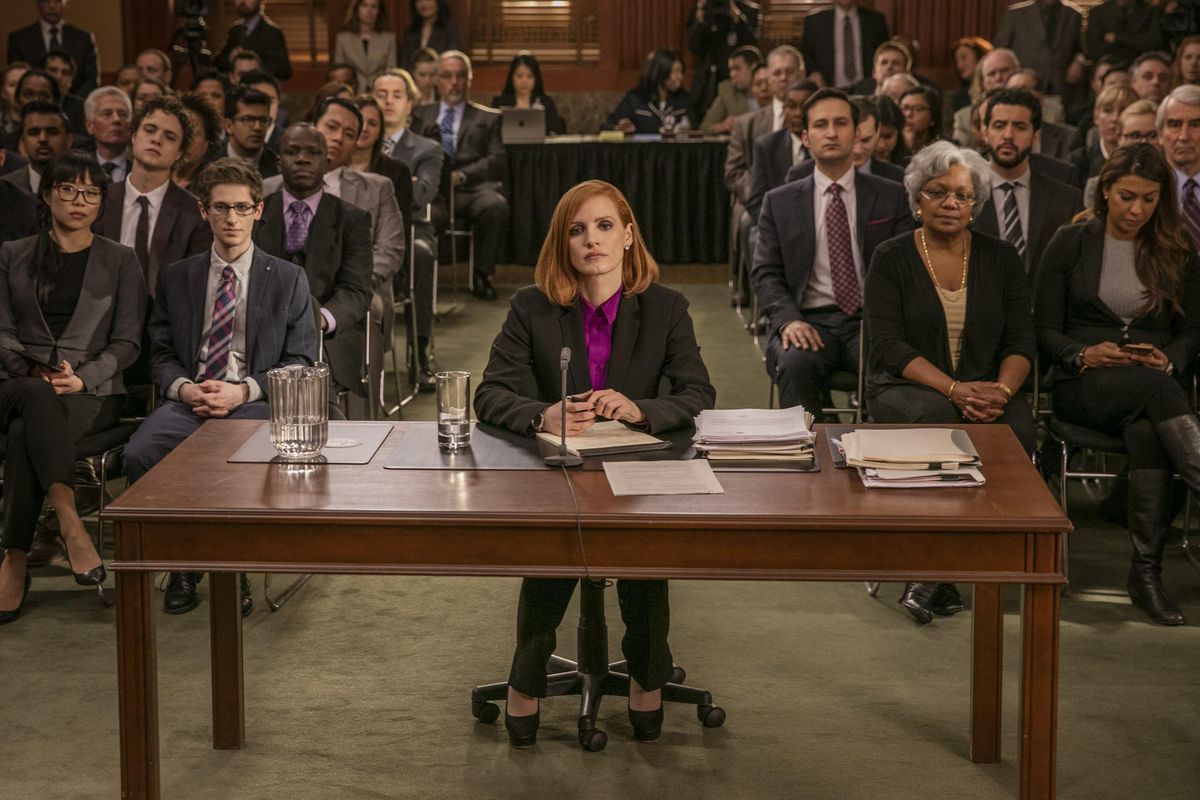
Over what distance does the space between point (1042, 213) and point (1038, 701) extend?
295cm

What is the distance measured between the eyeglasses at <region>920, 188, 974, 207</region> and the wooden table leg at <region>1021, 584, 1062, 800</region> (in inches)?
79.6

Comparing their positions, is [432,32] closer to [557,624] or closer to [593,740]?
[557,624]

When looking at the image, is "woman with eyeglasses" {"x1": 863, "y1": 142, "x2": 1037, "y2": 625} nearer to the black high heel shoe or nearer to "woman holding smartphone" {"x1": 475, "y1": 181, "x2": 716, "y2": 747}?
"woman holding smartphone" {"x1": 475, "y1": 181, "x2": 716, "y2": 747}

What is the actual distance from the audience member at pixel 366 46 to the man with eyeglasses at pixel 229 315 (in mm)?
7514

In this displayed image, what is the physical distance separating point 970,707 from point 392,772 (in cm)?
128

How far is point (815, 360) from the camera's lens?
4.99 meters

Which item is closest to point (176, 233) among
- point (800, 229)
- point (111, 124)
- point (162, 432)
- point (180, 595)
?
point (162, 432)

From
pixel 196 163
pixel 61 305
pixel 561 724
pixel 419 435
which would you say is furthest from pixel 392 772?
pixel 196 163

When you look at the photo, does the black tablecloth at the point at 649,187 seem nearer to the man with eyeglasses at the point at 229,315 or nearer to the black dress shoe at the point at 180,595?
the man with eyeglasses at the point at 229,315

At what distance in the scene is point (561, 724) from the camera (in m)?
3.40

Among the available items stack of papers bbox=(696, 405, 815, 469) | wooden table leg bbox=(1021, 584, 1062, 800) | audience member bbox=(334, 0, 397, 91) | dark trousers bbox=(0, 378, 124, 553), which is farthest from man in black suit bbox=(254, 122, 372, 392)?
audience member bbox=(334, 0, 397, 91)

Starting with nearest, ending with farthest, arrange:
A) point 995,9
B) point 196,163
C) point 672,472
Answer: point 672,472 < point 196,163 < point 995,9

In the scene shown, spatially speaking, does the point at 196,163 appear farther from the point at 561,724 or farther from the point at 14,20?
the point at 14,20

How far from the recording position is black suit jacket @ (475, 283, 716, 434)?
337cm
